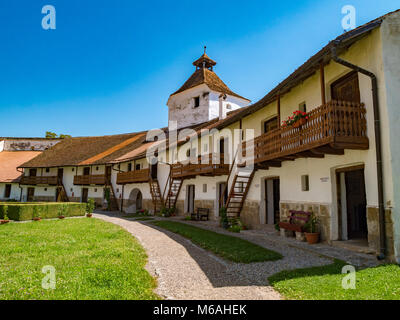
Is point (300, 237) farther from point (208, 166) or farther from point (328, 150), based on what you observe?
point (208, 166)

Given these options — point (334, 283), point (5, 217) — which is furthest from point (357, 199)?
point (5, 217)

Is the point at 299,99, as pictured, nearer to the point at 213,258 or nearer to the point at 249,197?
the point at 249,197

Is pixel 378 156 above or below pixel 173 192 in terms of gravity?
above

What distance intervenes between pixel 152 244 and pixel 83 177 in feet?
75.5

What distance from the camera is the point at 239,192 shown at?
522 inches

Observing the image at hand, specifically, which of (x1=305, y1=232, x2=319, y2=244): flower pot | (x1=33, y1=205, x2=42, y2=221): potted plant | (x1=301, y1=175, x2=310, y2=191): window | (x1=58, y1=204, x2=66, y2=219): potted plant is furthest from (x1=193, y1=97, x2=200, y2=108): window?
(x1=305, y1=232, x2=319, y2=244): flower pot

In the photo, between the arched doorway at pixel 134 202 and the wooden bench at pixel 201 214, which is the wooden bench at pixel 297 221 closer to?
the wooden bench at pixel 201 214

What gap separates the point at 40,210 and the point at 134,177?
26.0 ft

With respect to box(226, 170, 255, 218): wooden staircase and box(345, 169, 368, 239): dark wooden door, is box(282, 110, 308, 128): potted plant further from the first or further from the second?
box(226, 170, 255, 218): wooden staircase

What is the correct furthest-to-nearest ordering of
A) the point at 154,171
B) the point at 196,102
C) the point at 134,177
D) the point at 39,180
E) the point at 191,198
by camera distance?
the point at 39,180, the point at 196,102, the point at 134,177, the point at 154,171, the point at 191,198

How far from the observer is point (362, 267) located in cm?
571

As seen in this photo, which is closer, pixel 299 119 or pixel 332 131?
pixel 332 131
